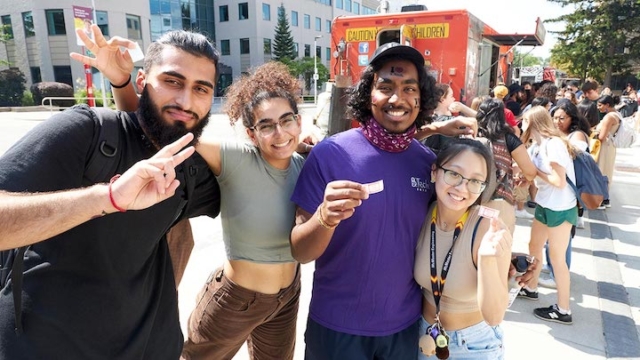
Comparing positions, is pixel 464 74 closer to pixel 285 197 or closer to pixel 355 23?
pixel 355 23

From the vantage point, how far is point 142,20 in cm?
3145

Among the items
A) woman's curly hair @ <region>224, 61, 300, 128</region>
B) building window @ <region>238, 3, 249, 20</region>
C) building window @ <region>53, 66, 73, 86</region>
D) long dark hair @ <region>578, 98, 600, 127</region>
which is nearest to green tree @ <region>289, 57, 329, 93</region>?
building window @ <region>238, 3, 249, 20</region>

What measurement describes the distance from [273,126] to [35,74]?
36464 millimetres

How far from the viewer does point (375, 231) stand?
1.70 metres

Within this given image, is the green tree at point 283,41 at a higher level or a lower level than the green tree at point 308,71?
higher

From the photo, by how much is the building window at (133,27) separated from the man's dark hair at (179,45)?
110 feet

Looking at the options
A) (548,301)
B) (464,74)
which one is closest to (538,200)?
(548,301)

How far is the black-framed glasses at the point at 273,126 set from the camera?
1.94m

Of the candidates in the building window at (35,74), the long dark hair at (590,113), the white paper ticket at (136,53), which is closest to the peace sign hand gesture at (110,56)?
the white paper ticket at (136,53)

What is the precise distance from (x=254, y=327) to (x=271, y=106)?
44.1 inches

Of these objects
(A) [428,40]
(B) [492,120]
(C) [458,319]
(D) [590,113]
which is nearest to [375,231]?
(C) [458,319]

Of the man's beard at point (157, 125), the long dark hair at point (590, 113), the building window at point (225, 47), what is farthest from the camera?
the building window at point (225, 47)

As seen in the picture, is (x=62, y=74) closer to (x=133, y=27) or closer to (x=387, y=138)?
(x=133, y=27)

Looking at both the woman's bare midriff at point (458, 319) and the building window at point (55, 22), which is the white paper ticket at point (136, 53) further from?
the building window at point (55, 22)
